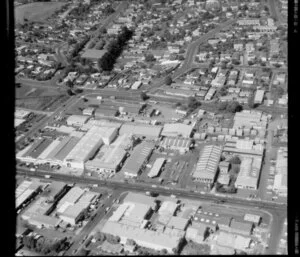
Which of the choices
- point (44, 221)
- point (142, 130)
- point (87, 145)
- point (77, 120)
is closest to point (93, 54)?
point (77, 120)

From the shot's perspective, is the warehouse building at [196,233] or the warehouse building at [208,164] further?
the warehouse building at [208,164]

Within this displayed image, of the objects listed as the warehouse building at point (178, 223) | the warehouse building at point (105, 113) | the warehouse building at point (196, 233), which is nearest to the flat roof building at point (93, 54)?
the warehouse building at point (105, 113)

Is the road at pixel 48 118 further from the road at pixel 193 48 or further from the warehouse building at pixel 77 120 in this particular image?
the road at pixel 193 48

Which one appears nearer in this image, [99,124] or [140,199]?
[140,199]

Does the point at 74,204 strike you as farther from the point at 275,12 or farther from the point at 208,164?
the point at 275,12

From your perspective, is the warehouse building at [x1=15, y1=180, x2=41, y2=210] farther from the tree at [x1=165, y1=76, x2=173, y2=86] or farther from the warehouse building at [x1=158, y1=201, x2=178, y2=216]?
the tree at [x1=165, y1=76, x2=173, y2=86]
